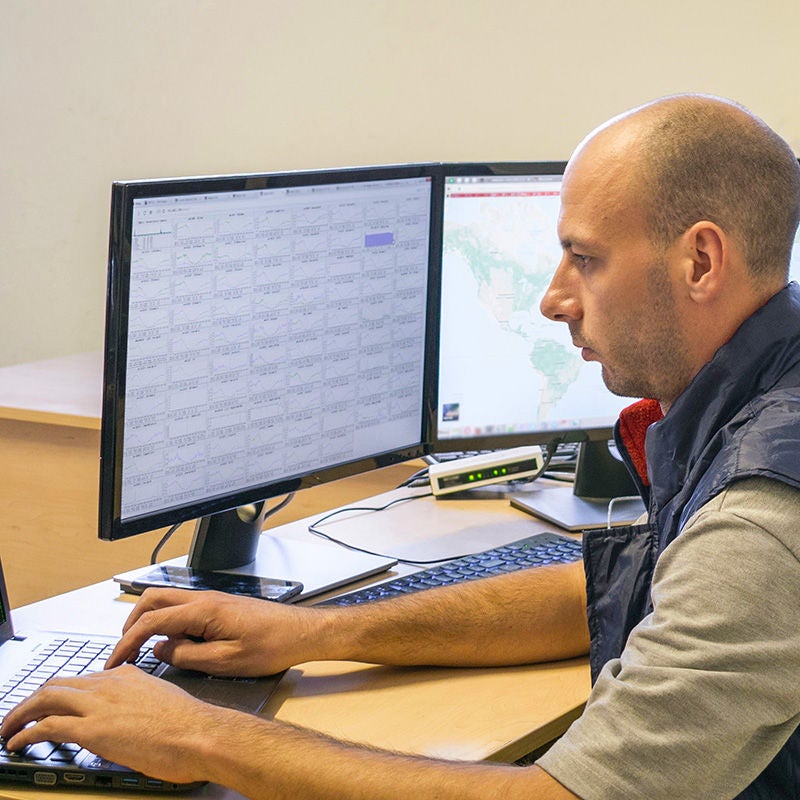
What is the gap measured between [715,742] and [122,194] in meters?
0.74

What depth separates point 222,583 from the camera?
1321 mm

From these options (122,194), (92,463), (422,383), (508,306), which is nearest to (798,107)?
(508,306)

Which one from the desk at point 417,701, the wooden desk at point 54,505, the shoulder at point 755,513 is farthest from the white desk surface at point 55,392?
the shoulder at point 755,513

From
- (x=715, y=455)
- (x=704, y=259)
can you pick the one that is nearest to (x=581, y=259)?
(x=704, y=259)

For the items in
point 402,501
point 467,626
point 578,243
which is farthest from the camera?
point 402,501

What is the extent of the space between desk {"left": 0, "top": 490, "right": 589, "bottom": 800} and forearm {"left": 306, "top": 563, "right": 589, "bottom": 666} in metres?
0.02

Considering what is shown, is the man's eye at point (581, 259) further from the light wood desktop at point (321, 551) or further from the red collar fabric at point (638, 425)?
the light wood desktop at point (321, 551)

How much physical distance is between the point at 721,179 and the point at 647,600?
15.1 inches

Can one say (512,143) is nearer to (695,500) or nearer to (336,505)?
(336,505)

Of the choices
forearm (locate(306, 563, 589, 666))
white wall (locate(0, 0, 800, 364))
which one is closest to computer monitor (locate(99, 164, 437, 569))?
forearm (locate(306, 563, 589, 666))

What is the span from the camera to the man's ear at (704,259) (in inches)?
39.2

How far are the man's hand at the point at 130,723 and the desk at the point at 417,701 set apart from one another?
42mm

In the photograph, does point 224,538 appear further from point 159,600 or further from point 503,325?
point 503,325

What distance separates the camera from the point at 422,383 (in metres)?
1.56
